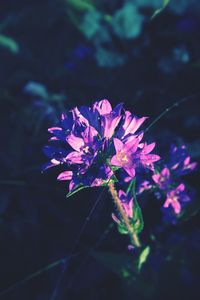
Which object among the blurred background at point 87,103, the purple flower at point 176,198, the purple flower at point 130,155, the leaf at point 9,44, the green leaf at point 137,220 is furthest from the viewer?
the leaf at point 9,44

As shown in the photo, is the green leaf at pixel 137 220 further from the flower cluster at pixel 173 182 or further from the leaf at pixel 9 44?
the leaf at pixel 9 44

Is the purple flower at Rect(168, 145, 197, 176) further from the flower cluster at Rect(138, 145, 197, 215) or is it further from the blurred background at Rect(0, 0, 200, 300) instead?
the blurred background at Rect(0, 0, 200, 300)

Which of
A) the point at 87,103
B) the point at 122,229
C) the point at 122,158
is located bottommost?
the point at 122,229

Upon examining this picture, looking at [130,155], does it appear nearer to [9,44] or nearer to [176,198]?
[176,198]

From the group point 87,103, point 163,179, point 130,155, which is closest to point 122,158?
point 130,155

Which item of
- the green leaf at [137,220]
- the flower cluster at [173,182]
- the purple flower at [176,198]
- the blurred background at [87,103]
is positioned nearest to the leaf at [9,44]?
the blurred background at [87,103]

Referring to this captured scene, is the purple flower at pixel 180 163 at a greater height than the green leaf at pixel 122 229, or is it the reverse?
the purple flower at pixel 180 163
